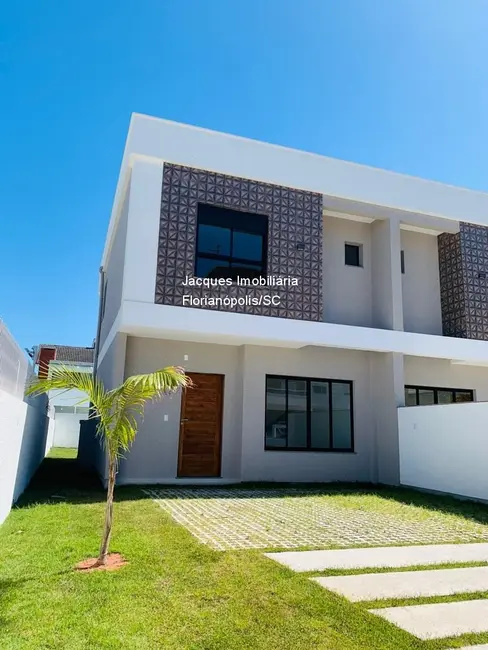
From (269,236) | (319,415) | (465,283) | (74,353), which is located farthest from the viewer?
(74,353)

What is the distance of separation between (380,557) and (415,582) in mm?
938

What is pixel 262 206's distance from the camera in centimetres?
1141

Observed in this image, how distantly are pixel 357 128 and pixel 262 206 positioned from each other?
12.6 feet

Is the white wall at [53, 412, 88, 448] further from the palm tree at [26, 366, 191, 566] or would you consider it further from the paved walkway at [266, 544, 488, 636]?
the paved walkway at [266, 544, 488, 636]

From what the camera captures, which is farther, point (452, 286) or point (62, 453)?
point (62, 453)

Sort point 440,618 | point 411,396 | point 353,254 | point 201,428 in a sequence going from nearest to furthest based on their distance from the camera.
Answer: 1. point 440,618
2. point 201,428
3. point 411,396
4. point 353,254

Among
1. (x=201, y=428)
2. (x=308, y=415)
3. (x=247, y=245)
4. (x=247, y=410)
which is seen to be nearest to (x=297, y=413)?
(x=308, y=415)

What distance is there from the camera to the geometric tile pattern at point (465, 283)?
42.8 ft

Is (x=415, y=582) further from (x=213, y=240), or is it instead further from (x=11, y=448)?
→ (x=213, y=240)

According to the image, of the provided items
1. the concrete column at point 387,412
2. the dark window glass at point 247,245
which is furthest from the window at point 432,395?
the dark window glass at point 247,245

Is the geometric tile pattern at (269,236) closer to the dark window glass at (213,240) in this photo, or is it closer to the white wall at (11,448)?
the dark window glass at (213,240)

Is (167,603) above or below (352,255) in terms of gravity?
below

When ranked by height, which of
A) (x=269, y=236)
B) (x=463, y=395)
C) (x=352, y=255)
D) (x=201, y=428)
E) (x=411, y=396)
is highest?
(x=352, y=255)

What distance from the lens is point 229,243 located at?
36.7ft
